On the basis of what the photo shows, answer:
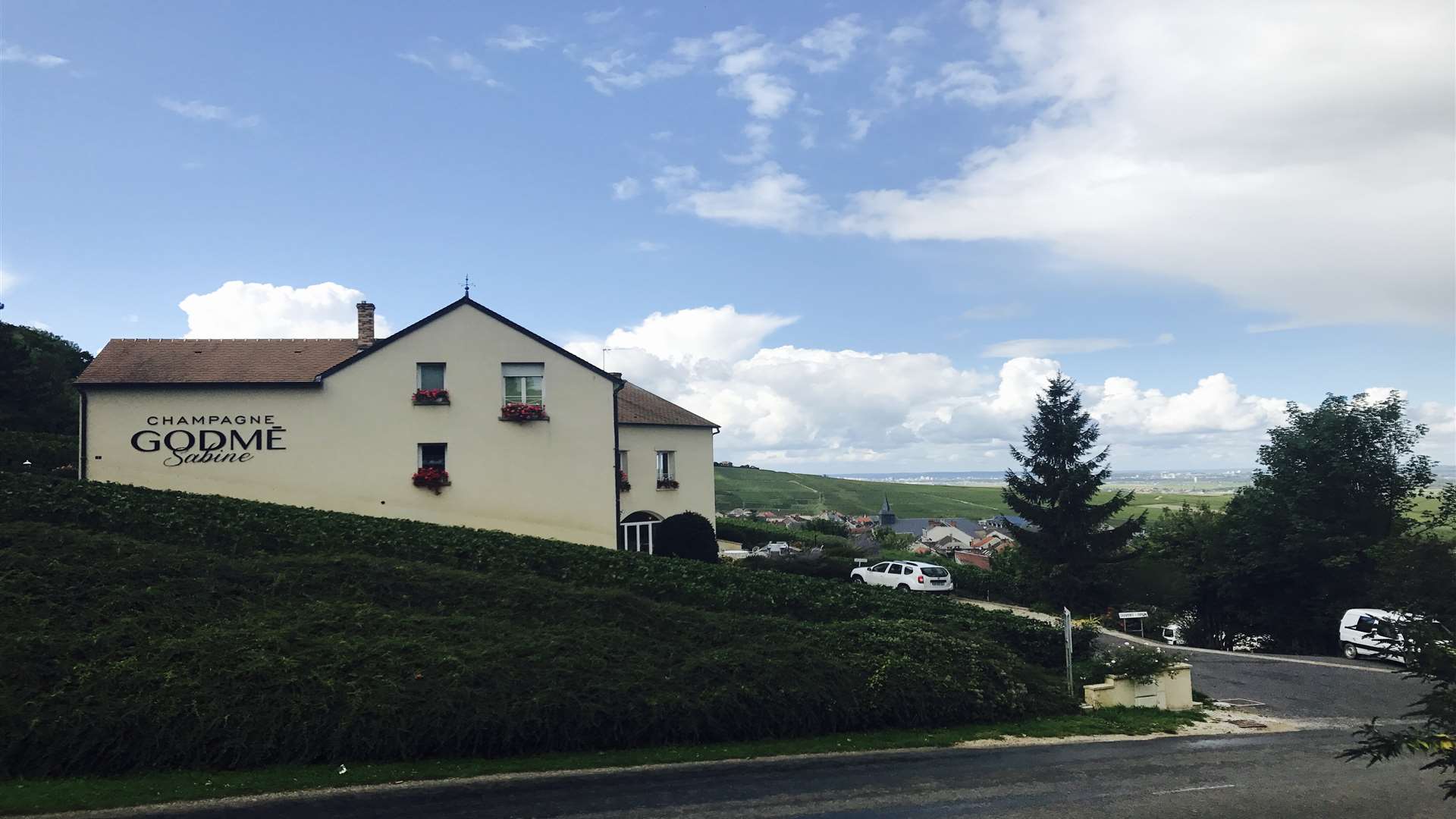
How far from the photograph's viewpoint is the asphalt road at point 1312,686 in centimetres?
2050

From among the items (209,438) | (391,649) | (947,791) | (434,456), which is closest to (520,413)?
(434,456)

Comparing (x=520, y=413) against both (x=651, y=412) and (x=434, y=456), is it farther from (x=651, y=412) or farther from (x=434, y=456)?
(x=651, y=412)

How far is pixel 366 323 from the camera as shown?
108ft

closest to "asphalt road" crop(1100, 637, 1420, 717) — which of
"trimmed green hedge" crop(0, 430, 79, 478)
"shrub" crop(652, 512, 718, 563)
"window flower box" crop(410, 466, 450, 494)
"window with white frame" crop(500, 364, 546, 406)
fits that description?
"shrub" crop(652, 512, 718, 563)

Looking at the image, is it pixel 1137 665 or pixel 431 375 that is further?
pixel 431 375

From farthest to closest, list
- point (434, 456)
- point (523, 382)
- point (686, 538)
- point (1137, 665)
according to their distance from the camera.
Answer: point (686, 538), point (523, 382), point (434, 456), point (1137, 665)

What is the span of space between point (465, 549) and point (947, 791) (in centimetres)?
1424

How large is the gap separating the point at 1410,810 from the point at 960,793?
649 cm

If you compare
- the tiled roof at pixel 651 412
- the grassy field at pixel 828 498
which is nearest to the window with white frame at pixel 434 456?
the tiled roof at pixel 651 412

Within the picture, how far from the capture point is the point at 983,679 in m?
18.6

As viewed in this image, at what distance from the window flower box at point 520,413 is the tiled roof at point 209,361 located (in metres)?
5.84

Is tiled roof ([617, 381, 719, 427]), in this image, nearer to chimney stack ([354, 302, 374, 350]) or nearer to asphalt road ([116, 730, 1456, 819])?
chimney stack ([354, 302, 374, 350])

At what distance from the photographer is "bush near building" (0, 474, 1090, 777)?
13.1m

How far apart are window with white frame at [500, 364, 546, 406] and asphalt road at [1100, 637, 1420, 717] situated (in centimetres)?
2216
